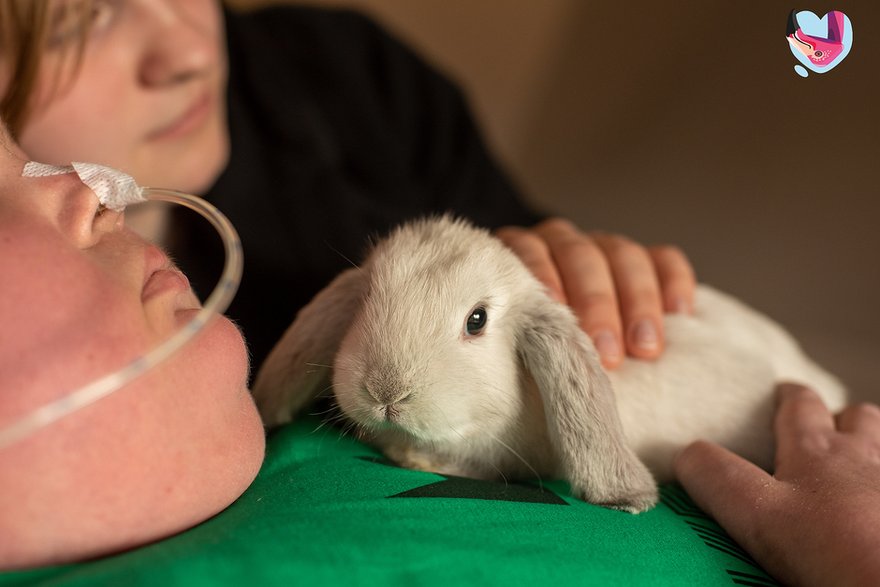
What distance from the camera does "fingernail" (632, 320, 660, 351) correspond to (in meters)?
0.94

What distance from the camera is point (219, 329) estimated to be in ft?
2.32

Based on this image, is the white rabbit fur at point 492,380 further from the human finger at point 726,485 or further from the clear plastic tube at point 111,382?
the clear plastic tube at point 111,382

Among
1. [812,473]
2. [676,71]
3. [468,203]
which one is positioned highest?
[676,71]

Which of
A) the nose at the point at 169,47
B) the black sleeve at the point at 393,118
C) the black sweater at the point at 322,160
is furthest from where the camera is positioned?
the black sleeve at the point at 393,118

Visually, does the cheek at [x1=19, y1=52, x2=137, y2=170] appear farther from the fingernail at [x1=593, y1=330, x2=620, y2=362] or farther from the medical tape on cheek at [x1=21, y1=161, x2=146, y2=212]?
the fingernail at [x1=593, y1=330, x2=620, y2=362]

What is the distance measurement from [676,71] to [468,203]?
475mm

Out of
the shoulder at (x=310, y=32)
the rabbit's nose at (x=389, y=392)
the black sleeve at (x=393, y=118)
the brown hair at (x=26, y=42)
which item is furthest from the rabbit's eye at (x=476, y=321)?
the shoulder at (x=310, y=32)

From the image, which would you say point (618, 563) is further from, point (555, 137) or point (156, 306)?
point (555, 137)

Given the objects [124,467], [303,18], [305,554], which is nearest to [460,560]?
[305,554]

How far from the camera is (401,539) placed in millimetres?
599

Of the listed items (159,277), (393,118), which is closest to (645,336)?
(159,277)

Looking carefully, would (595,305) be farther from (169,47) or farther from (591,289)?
(169,47)

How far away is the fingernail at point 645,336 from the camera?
3.08ft

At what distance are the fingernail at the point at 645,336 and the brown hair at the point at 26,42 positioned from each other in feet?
2.63
